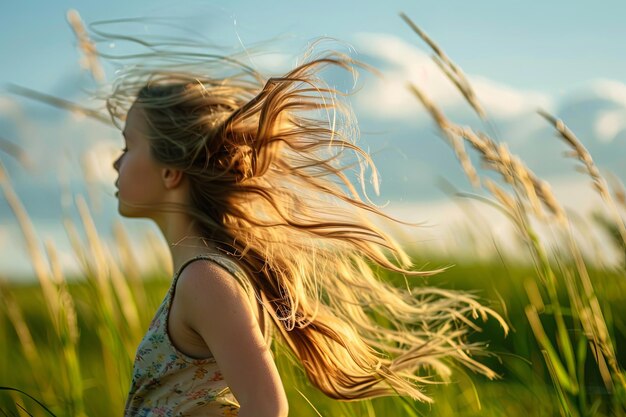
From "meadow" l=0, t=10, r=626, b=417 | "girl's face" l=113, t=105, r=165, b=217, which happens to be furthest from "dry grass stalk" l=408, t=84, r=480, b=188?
"girl's face" l=113, t=105, r=165, b=217

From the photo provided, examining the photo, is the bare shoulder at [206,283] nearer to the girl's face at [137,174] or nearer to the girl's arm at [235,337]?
the girl's arm at [235,337]

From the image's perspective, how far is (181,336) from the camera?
1.87m

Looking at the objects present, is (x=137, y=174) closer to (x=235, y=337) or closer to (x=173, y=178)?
(x=173, y=178)

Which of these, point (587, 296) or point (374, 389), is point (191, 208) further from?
point (587, 296)

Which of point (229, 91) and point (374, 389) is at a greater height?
point (229, 91)

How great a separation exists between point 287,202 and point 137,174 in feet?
1.33

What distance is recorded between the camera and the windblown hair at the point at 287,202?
2.06 meters

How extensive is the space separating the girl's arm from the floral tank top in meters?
0.08

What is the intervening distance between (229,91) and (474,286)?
8.32 feet

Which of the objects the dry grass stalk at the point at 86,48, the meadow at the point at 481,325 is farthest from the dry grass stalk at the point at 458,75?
the dry grass stalk at the point at 86,48

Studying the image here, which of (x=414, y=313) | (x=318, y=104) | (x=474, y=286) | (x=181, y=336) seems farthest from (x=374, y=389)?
(x=474, y=286)

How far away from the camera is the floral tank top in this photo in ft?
6.19

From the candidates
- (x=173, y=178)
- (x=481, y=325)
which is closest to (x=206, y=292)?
(x=173, y=178)

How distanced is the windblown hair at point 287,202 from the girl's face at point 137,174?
0.03 meters
